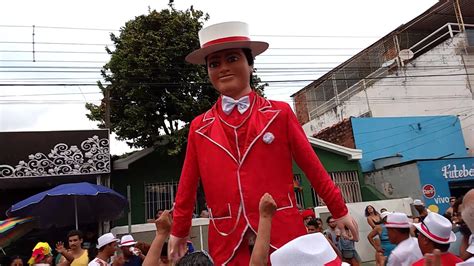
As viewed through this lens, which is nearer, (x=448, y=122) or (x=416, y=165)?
(x=416, y=165)

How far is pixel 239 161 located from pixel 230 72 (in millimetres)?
597

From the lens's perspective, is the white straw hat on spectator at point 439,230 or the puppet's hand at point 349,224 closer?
the puppet's hand at point 349,224

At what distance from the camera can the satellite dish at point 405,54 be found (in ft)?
59.3

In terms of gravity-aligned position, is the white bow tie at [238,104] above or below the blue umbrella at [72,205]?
above

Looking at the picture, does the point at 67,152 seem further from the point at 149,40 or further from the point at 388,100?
the point at 388,100

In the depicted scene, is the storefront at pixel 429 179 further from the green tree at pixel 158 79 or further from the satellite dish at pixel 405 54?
the green tree at pixel 158 79

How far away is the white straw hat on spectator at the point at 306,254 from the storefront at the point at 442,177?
12785 millimetres

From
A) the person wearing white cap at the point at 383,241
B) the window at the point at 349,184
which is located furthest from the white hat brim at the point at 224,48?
the window at the point at 349,184

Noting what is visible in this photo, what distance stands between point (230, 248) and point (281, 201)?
0.40 m

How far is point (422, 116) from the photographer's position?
56.0 ft

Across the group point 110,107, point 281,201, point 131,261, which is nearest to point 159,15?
point 110,107

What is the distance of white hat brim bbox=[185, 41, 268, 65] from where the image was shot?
2.78 metres

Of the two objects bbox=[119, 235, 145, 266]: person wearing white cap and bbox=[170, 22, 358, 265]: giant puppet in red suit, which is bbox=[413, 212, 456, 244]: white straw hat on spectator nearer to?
bbox=[170, 22, 358, 265]: giant puppet in red suit

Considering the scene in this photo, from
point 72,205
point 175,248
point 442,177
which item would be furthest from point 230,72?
point 442,177
